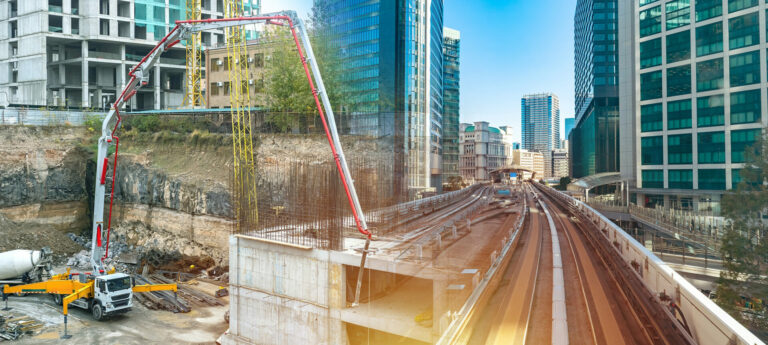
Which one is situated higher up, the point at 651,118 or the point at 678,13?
the point at 678,13

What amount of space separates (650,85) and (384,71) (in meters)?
22.9

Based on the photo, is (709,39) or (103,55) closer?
(709,39)

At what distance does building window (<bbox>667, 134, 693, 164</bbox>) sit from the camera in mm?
33375

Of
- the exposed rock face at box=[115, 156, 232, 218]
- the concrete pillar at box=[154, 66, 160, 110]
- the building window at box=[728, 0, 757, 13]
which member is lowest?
the exposed rock face at box=[115, 156, 232, 218]

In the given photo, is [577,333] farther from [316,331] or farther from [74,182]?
[74,182]

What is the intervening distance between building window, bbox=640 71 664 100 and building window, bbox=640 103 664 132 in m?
0.85

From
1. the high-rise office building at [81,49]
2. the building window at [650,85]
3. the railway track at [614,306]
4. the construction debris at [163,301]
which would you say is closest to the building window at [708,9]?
the building window at [650,85]

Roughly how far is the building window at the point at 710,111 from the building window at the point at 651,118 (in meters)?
3.28

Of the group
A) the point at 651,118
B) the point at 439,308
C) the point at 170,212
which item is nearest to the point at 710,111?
the point at 651,118

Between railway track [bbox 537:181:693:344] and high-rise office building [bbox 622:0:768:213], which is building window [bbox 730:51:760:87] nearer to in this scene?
high-rise office building [bbox 622:0:768:213]

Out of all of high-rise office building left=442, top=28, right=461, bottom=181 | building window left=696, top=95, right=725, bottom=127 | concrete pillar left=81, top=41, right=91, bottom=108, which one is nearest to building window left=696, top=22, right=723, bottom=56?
building window left=696, top=95, right=725, bottom=127

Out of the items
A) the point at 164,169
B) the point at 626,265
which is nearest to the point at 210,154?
the point at 164,169

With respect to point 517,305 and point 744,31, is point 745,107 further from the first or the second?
point 517,305

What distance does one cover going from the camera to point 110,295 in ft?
57.2
